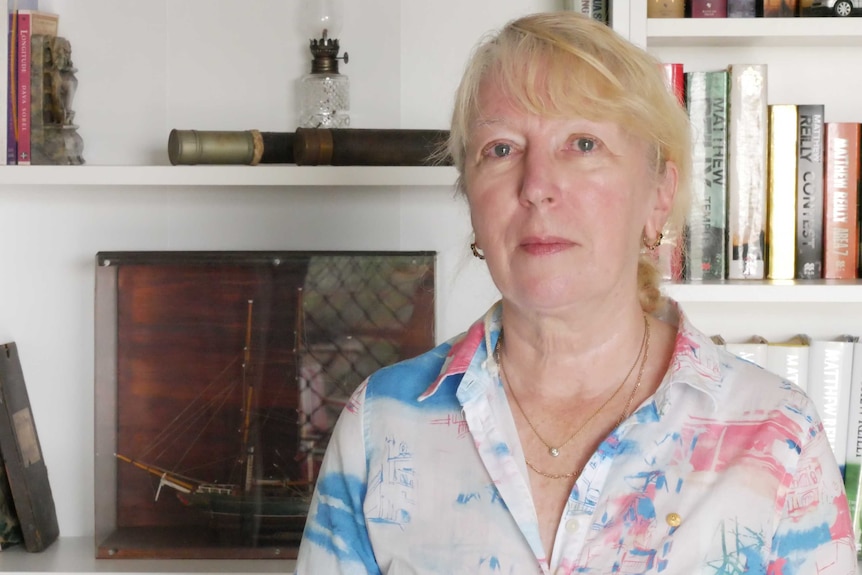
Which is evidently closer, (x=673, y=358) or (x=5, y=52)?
(x=673, y=358)

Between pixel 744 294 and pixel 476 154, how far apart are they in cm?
52

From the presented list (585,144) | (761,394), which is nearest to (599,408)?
(761,394)

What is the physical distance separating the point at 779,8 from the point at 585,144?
616 mm

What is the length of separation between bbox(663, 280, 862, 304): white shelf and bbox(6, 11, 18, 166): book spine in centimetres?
99

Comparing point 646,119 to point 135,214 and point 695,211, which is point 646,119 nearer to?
point 695,211

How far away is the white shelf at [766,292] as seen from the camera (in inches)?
54.9

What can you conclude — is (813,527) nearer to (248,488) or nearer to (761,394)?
(761,394)

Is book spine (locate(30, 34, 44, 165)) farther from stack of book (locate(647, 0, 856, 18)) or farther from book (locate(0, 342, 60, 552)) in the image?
stack of book (locate(647, 0, 856, 18))

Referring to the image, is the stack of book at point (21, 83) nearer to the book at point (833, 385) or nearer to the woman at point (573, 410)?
the woman at point (573, 410)

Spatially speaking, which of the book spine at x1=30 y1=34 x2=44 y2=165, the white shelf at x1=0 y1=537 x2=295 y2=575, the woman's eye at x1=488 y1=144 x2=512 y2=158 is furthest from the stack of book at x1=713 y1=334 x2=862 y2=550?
the book spine at x1=30 y1=34 x2=44 y2=165

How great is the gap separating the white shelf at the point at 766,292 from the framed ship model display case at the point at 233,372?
394 millimetres

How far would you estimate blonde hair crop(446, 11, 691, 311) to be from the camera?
3.31ft

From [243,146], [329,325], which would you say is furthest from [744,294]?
[243,146]

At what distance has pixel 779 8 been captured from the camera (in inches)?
57.6
